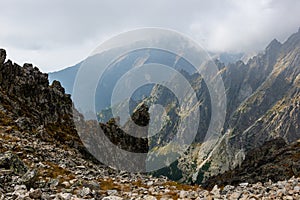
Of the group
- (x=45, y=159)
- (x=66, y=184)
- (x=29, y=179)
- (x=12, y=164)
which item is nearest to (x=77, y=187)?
(x=66, y=184)

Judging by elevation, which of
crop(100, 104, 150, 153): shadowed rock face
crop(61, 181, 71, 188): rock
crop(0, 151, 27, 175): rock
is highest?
crop(100, 104, 150, 153): shadowed rock face

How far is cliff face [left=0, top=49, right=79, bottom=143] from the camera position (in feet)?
214

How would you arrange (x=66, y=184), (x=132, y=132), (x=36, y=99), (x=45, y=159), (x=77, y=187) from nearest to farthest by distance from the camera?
(x=77, y=187) → (x=66, y=184) → (x=45, y=159) → (x=36, y=99) → (x=132, y=132)

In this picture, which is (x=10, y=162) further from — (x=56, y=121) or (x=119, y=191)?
(x=56, y=121)

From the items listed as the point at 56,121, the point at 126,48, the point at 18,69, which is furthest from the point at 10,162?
the point at 18,69

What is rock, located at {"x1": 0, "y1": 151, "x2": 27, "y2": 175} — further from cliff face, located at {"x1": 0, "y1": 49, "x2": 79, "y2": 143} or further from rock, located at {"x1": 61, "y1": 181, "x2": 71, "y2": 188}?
cliff face, located at {"x1": 0, "y1": 49, "x2": 79, "y2": 143}

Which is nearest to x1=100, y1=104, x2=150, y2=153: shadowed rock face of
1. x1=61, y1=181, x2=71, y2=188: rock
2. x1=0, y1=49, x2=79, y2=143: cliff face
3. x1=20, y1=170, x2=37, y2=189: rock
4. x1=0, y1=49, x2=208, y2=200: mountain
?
x1=0, y1=49, x2=208, y2=200: mountain

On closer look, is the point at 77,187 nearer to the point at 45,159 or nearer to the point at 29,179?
the point at 29,179

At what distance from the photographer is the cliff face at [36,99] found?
214 feet

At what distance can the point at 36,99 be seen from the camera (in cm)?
7900

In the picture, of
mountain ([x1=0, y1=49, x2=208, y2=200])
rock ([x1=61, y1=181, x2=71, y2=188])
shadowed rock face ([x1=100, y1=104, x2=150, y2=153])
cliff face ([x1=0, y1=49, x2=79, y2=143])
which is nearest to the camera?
mountain ([x1=0, y1=49, x2=208, y2=200])

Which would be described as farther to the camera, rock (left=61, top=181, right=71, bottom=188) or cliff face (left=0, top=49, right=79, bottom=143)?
cliff face (left=0, top=49, right=79, bottom=143)

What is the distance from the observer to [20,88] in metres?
76.6

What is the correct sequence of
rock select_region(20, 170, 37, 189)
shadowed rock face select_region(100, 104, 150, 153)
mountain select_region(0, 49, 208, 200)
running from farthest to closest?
shadowed rock face select_region(100, 104, 150, 153) < rock select_region(20, 170, 37, 189) < mountain select_region(0, 49, 208, 200)
